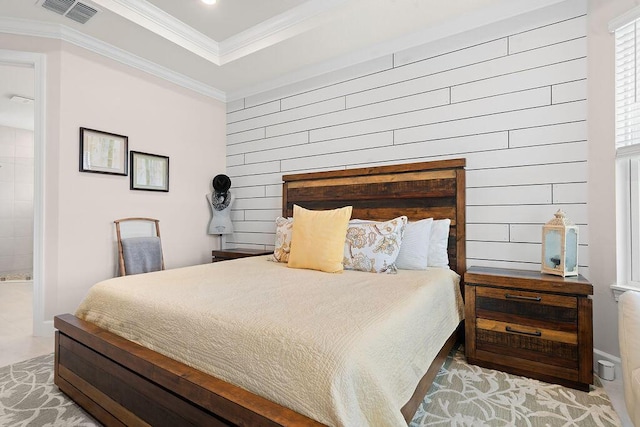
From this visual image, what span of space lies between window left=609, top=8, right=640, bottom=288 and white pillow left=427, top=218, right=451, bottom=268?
39.6 inches

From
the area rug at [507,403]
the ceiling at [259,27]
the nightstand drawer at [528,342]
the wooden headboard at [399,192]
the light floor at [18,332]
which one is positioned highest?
the ceiling at [259,27]

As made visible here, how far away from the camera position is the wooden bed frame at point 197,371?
1.09 meters

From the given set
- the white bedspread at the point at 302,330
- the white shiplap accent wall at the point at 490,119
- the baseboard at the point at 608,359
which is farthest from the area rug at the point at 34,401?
the baseboard at the point at 608,359

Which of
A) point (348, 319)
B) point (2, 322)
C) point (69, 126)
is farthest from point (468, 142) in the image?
point (2, 322)

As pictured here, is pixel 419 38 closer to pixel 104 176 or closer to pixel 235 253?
pixel 235 253

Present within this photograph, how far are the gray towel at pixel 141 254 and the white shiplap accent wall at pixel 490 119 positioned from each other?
5.94ft

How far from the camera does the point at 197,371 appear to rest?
1.23m

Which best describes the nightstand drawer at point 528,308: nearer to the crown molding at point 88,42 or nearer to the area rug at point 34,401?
the area rug at point 34,401

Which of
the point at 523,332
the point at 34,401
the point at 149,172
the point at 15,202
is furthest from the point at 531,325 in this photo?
the point at 15,202

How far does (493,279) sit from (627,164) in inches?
42.6

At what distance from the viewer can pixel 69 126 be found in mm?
2791

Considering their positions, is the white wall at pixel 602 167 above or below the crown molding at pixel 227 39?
below

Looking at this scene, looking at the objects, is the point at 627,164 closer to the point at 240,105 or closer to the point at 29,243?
the point at 240,105

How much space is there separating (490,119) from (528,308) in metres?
1.43
